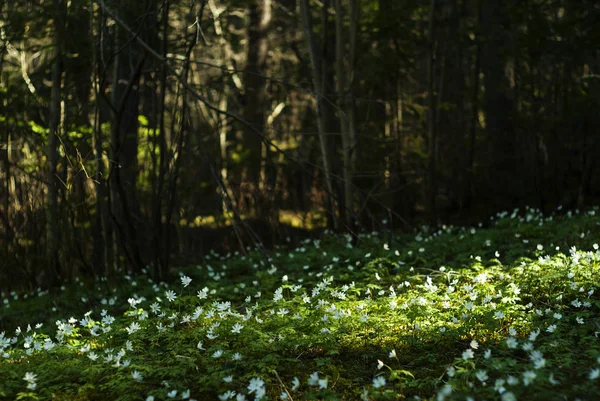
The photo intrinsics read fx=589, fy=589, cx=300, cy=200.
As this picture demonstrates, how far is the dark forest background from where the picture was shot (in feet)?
26.2

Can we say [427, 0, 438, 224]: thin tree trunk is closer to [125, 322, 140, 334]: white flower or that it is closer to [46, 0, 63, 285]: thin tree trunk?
Result: [46, 0, 63, 285]: thin tree trunk

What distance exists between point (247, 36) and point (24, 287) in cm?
920

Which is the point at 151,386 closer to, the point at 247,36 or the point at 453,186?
the point at 453,186

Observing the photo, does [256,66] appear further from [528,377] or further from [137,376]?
[528,377]

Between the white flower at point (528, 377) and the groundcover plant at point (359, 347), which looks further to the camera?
the groundcover plant at point (359, 347)

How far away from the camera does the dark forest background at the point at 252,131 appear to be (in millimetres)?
7996

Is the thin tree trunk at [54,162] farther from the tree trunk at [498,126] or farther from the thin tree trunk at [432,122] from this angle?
the tree trunk at [498,126]

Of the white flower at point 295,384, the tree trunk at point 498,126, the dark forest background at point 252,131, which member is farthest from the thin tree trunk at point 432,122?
the white flower at point 295,384

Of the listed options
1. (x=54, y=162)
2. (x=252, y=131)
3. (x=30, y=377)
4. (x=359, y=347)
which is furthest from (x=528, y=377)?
(x=54, y=162)

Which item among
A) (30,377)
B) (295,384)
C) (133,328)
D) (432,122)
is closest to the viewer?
(295,384)

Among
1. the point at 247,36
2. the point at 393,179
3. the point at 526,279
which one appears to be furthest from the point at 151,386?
the point at 247,36

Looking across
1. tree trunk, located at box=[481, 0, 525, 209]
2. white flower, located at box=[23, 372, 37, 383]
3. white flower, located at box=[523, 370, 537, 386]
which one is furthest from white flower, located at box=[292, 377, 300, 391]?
tree trunk, located at box=[481, 0, 525, 209]

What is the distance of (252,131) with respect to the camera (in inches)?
303

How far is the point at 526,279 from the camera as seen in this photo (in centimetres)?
521
